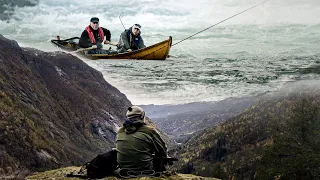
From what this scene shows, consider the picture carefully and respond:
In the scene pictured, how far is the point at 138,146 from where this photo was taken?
10445 mm

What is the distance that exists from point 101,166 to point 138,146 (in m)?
1.13

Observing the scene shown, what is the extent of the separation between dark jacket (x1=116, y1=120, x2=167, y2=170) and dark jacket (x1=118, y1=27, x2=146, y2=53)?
870 cm

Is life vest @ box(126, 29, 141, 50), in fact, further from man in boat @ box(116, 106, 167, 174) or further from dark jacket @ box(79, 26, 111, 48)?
man in boat @ box(116, 106, 167, 174)

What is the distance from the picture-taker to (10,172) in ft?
352

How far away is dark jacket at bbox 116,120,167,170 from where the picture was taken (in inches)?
411

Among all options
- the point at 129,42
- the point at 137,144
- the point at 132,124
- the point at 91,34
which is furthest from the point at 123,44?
the point at 137,144

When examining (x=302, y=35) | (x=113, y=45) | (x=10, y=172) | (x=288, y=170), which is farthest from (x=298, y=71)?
(x=10, y=172)

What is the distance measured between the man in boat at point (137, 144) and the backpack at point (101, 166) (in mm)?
298

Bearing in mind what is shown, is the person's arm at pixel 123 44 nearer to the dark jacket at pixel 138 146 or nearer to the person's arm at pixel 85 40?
the person's arm at pixel 85 40

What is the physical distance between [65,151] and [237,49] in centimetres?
12942

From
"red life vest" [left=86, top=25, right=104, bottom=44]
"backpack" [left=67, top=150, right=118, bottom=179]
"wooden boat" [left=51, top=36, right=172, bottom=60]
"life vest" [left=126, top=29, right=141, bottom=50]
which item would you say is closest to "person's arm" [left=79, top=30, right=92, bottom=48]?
"wooden boat" [left=51, top=36, right=172, bottom=60]

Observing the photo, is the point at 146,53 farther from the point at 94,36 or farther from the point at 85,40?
the point at 85,40

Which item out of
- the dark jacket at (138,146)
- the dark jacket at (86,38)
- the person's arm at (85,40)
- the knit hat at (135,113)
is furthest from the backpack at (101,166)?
the person's arm at (85,40)

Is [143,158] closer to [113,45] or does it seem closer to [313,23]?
[113,45]
